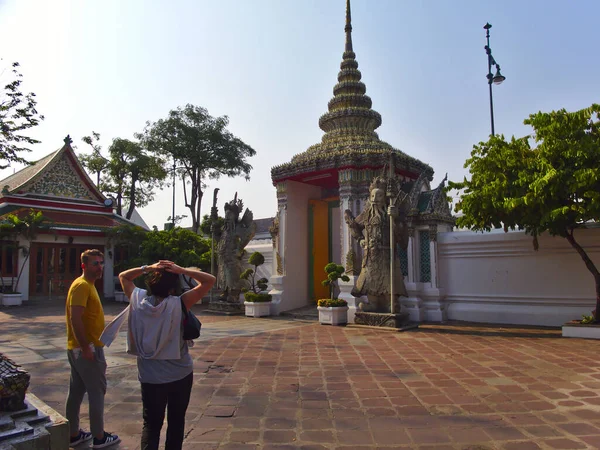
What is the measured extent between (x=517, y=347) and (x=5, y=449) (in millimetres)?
6878

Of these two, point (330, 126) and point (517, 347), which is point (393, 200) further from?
point (330, 126)

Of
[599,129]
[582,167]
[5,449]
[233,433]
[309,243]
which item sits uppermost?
[599,129]

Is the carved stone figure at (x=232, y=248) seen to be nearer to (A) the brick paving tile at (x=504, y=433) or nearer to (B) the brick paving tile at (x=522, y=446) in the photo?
(A) the brick paving tile at (x=504, y=433)

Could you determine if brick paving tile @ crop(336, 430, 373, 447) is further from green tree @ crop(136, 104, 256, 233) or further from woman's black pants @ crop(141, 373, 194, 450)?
green tree @ crop(136, 104, 256, 233)

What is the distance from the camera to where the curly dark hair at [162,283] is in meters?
2.67

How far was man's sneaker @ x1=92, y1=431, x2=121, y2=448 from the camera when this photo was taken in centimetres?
331

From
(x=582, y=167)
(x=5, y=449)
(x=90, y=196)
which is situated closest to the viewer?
(x=5, y=449)

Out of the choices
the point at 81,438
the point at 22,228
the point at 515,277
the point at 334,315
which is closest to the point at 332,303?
the point at 334,315

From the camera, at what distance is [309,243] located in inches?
548

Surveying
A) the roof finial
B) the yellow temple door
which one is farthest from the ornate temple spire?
the yellow temple door

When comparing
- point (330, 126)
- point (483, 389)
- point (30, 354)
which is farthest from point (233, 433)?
point (330, 126)

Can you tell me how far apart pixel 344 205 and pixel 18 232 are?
11408 mm

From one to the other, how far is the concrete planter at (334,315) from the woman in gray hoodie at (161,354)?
7.77 m

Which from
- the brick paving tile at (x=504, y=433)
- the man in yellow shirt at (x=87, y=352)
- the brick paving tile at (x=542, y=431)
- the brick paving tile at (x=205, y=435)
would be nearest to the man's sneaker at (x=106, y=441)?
the man in yellow shirt at (x=87, y=352)
